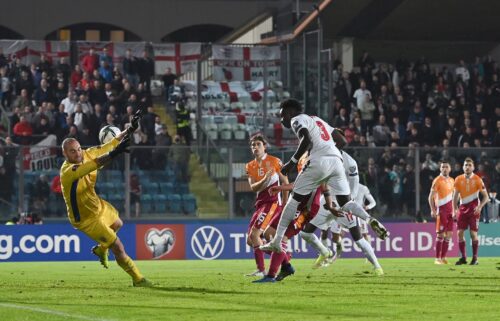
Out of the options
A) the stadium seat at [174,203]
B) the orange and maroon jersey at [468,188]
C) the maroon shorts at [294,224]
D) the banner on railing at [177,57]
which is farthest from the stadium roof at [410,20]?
the maroon shorts at [294,224]

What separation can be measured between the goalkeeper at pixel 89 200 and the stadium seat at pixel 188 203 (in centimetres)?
1370

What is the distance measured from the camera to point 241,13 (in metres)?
52.0

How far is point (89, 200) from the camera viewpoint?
15086 millimetres

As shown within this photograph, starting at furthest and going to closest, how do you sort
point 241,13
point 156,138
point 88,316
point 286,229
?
point 241,13, point 156,138, point 286,229, point 88,316

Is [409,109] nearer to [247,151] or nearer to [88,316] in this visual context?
[247,151]

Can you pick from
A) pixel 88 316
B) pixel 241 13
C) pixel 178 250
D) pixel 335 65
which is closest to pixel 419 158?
pixel 178 250

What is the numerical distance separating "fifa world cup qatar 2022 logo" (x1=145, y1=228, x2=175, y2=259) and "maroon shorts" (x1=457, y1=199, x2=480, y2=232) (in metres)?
7.08

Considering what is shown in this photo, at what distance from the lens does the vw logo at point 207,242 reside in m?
28.8

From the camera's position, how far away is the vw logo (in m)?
28.8

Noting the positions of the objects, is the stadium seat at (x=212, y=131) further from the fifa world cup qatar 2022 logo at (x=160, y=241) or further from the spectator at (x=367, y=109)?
the fifa world cup qatar 2022 logo at (x=160, y=241)

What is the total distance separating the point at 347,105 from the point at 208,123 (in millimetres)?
4209

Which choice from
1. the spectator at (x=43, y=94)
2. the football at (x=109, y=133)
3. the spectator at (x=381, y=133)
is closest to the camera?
the football at (x=109, y=133)

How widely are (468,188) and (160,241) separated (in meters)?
7.60

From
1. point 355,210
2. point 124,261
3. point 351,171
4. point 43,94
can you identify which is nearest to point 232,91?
point 43,94
